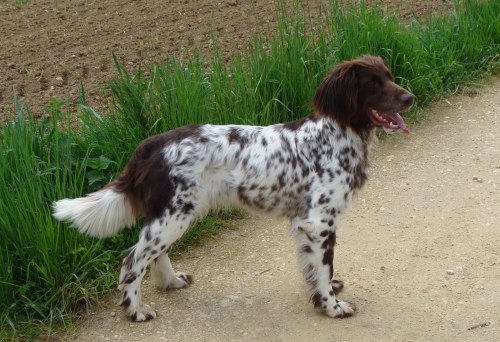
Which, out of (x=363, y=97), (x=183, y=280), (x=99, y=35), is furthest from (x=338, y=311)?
(x=99, y=35)

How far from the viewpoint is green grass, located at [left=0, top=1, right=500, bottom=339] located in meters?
4.29

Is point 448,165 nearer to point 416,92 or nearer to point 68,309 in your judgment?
point 416,92

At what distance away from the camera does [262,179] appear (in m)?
4.21

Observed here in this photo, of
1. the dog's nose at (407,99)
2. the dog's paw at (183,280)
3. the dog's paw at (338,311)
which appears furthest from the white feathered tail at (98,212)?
the dog's nose at (407,99)

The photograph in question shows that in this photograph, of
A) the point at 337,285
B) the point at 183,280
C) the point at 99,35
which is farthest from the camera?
the point at 99,35

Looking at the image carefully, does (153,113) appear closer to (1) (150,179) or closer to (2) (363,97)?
(1) (150,179)

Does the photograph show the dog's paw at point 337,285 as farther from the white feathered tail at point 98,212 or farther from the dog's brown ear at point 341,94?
the white feathered tail at point 98,212

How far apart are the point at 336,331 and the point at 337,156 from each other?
41.3 inches

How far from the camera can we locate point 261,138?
429 centimetres

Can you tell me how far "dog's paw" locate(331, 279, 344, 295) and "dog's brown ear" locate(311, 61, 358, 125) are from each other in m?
1.04

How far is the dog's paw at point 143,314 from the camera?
13.8 feet

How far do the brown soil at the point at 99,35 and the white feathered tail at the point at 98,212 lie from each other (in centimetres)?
238

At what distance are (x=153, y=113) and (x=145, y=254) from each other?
5.23ft

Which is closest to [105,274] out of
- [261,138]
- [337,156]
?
[261,138]
